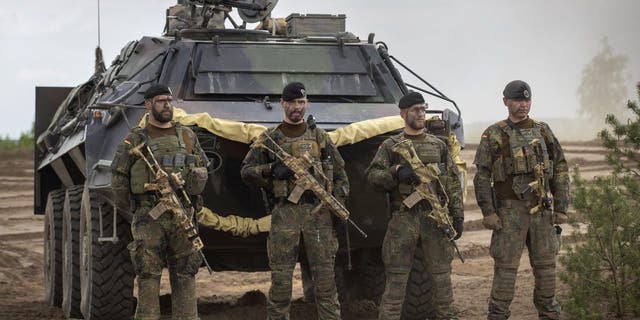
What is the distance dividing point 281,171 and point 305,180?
0.16 m

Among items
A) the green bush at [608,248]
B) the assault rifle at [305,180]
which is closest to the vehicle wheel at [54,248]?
the assault rifle at [305,180]

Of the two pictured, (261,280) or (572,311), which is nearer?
(572,311)

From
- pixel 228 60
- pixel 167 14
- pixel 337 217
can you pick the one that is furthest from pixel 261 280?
pixel 337 217

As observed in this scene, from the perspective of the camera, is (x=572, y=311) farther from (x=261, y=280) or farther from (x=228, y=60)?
(x=261, y=280)

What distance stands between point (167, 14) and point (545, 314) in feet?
15.5

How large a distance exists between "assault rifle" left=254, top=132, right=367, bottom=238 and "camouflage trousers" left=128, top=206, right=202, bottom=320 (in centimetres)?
74

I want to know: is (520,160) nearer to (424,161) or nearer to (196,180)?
(424,161)

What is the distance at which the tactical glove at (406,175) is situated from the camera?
8.18 m

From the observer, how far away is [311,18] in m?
10.8

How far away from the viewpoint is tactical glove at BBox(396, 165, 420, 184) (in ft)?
26.8

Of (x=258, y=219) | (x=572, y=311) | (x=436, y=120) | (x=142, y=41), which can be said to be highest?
(x=142, y=41)

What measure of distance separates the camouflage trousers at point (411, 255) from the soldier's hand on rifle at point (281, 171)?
2.41ft

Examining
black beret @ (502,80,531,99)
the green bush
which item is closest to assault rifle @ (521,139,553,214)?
black beret @ (502,80,531,99)

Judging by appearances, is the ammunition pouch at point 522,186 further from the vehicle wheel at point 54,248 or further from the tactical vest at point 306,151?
the vehicle wheel at point 54,248
